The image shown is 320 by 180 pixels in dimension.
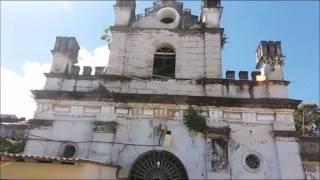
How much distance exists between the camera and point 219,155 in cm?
1245

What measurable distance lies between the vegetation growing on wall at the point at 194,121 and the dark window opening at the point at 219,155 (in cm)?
64

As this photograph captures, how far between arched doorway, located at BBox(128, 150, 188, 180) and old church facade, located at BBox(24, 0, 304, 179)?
0.03 m

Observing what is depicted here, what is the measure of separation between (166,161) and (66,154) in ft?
12.1

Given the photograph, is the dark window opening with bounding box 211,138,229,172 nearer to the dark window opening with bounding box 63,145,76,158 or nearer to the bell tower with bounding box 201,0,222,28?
the dark window opening with bounding box 63,145,76,158

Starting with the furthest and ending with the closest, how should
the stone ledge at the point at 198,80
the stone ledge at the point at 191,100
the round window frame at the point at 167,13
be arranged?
the round window frame at the point at 167,13
the stone ledge at the point at 198,80
the stone ledge at the point at 191,100

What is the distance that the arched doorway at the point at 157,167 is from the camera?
12.3 metres

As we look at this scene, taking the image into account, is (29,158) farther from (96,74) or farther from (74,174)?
(96,74)

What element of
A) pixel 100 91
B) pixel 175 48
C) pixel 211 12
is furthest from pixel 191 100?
pixel 211 12

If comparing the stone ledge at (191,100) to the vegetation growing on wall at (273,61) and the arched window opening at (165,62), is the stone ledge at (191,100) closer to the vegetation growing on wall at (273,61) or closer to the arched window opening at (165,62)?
the vegetation growing on wall at (273,61)

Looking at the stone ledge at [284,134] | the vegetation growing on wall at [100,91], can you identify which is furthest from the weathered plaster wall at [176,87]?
the stone ledge at [284,134]

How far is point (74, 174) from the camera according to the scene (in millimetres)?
10430

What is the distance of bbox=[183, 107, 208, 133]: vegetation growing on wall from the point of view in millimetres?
12812

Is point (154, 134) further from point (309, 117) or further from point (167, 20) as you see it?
point (309, 117)

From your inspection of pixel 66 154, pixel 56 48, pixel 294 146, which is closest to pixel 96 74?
pixel 56 48
